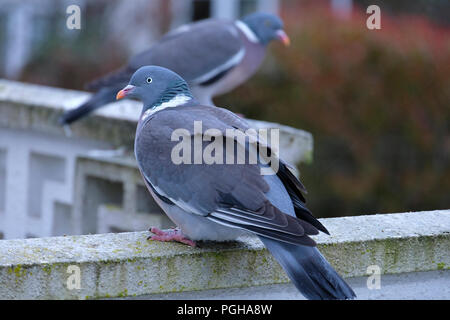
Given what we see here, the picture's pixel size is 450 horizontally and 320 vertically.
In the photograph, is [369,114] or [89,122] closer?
[89,122]

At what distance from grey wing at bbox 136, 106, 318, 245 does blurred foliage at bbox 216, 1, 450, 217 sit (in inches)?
194

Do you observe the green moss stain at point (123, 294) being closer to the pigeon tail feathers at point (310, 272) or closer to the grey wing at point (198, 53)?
the pigeon tail feathers at point (310, 272)

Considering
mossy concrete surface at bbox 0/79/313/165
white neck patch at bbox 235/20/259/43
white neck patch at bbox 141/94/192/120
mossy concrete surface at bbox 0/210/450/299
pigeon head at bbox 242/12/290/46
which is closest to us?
mossy concrete surface at bbox 0/210/450/299

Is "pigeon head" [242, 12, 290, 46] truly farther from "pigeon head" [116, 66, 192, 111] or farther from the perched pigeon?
"pigeon head" [116, 66, 192, 111]

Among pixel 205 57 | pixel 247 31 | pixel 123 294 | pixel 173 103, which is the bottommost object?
pixel 123 294

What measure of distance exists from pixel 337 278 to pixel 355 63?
5.75 m

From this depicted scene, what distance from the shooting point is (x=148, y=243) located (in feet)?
8.99

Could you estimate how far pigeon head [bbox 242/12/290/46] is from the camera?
6.39 meters

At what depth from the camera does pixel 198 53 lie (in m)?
5.83

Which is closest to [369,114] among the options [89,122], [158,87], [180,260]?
[89,122]

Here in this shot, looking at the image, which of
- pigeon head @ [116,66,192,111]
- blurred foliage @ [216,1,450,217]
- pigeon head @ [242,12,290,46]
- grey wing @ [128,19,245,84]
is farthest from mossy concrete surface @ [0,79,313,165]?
blurred foliage @ [216,1,450,217]

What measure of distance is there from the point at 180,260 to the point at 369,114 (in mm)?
5500

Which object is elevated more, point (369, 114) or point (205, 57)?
point (205, 57)

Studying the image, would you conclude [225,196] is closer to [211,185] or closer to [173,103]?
[211,185]
